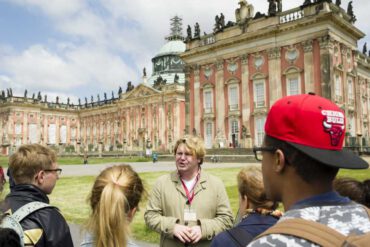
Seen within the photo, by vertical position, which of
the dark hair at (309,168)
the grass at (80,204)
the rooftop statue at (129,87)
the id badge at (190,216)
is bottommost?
the grass at (80,204)

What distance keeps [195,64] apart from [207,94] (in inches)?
156

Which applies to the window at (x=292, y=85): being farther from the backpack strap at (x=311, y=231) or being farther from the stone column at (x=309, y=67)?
the backpack strap at (x=311, y=231)

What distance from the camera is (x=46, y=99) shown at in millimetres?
83812

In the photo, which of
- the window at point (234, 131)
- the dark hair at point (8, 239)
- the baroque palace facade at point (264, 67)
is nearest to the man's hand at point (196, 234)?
the dark hair at point (8, 239)

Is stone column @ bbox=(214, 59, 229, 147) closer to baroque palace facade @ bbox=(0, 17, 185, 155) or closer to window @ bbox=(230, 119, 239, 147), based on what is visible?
window @ bbox=(230, 119, 239, 147)

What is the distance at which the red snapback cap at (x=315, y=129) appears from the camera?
5.45 feet

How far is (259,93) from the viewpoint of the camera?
124 feet

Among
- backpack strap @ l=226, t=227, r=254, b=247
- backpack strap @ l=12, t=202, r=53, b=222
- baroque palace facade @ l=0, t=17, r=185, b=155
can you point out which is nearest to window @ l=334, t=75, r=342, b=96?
baroque palace facade @ l=0, t=17, r=185, b=155

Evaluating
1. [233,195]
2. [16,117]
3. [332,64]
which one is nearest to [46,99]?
[16,117]

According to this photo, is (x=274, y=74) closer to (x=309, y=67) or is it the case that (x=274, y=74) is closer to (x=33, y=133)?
(x=309, y=67)

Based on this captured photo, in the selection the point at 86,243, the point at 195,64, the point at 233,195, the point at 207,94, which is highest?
the point at 195,64

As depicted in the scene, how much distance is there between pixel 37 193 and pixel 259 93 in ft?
118

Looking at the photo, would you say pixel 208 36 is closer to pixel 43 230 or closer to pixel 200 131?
pixel 200 131

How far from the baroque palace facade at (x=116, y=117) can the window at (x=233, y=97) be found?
726 inches
